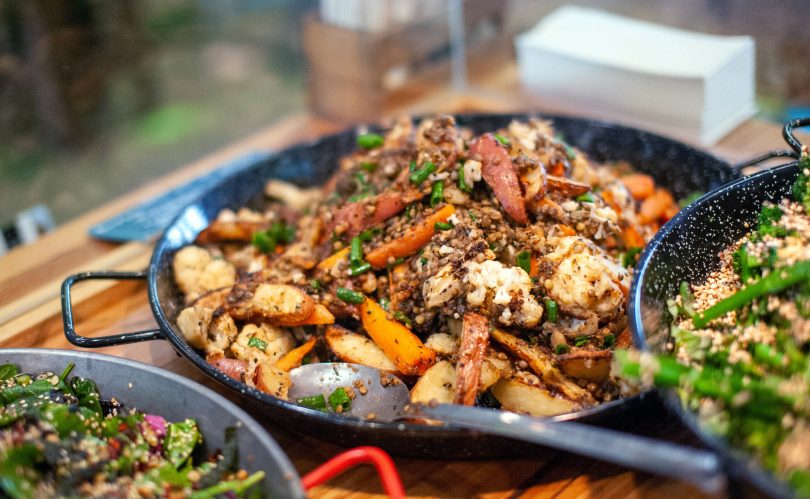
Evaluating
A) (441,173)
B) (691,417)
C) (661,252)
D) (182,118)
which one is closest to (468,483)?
(691,417)

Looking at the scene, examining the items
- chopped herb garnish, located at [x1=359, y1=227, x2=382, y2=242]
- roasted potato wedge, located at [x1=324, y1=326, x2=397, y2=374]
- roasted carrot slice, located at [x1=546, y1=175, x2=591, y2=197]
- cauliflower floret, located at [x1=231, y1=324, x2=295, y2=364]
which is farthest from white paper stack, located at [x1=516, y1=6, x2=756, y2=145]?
cauliflower floret, located at [x1=231, y1=324, x2=295, y2=364]

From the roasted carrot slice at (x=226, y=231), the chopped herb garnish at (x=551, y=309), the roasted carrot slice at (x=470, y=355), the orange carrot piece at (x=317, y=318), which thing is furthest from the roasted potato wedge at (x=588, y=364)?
the roasted carrot slice at (x=226, y=231)

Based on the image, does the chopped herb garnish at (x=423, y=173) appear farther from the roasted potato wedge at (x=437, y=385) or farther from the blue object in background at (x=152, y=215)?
the blue object in background at (x=152, y=215)

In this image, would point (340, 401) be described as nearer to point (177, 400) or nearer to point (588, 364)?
point (177, 400)

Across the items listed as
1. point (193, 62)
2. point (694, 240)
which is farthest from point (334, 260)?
point (193, 62)

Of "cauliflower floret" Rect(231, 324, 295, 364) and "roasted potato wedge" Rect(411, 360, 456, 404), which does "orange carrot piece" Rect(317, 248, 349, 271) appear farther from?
"roasted potato wedge" Rect(411, 360, 456, 404)

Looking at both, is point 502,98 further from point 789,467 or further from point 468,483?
point 789,467

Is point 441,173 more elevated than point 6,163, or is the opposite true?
point 441,173
